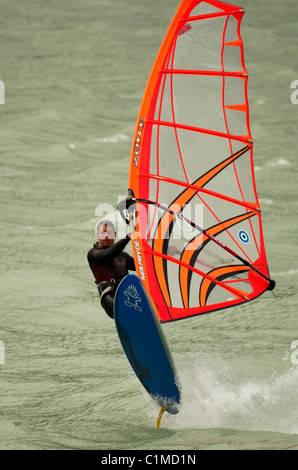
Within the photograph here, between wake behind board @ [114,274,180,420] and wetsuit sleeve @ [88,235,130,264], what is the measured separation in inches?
12.3

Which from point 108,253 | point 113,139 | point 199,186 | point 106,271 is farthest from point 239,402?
point 113,139

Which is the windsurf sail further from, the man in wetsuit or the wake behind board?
the wake behind board

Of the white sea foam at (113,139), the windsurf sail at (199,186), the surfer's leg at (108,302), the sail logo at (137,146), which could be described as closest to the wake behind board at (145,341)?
the surfer's leg at (108,302)

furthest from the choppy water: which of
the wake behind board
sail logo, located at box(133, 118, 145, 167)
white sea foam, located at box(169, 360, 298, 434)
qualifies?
sail logo, located at box(133, 118, 145, 167)

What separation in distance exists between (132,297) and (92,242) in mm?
7690

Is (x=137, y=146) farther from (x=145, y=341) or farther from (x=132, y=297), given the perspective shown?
(x=145, y=341)

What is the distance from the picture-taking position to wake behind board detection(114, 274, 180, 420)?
716 centimetres

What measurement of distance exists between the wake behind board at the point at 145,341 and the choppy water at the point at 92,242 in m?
0.39

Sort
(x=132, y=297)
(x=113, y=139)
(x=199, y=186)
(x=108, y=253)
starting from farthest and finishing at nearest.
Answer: (x=113, y=139) → (x=199, y=186) → (x=108, y=253) → (x=132, y=297)

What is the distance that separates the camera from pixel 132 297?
7.16 m

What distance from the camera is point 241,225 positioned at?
315 inches

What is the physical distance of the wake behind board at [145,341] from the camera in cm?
716

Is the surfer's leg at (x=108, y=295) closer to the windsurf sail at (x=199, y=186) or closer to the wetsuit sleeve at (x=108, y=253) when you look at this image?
the wetsuit sleeve at (x=108, y=253)
